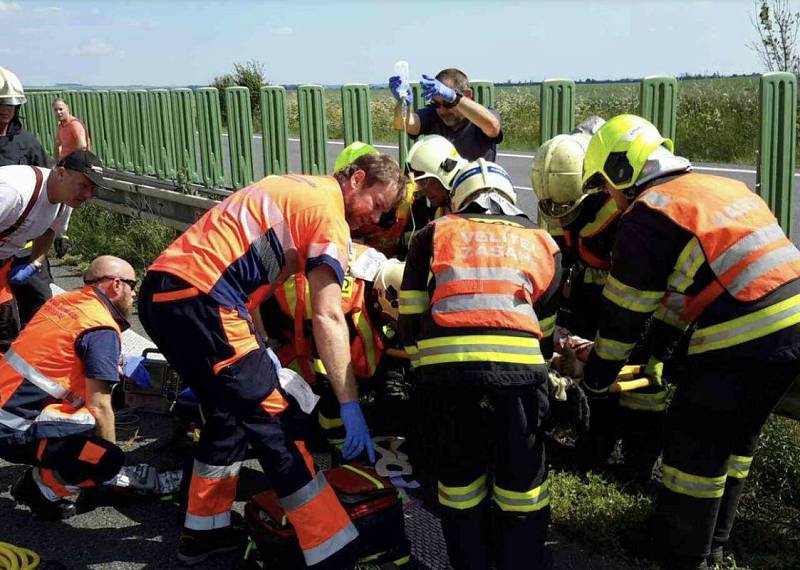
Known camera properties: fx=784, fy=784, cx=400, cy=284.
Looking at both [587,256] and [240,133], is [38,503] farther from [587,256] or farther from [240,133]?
[240,133]

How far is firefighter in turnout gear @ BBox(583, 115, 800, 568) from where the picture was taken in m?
2.88

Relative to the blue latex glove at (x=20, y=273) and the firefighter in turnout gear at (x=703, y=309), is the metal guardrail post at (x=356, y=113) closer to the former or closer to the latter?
the blue latex glove at (x=20, y=273)

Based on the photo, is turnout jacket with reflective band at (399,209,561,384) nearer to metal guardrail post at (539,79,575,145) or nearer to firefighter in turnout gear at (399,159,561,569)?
firefighter in turnout gear at (399,159,561,569)

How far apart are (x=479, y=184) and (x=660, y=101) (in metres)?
1.97

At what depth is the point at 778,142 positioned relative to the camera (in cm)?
417

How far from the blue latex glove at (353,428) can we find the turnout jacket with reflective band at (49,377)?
5.00ft

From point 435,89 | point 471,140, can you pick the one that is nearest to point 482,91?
point 471,140

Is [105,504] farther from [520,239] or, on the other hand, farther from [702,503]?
[702,503]

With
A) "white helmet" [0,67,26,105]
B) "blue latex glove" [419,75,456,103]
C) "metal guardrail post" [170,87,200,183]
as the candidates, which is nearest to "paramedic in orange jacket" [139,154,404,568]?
"blue latex glove" [419,75,456,103]

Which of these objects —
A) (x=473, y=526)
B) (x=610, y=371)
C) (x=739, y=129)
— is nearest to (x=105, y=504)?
(x=473, y=526)

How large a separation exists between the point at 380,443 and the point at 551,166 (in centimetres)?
181

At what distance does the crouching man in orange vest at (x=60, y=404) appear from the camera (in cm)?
381

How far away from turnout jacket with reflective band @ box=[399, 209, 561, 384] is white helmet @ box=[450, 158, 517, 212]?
0.15 metres

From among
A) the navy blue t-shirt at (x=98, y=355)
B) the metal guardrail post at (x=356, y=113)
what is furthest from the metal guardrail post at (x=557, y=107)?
the navy blue t-shirt at (x=98, y=355)
